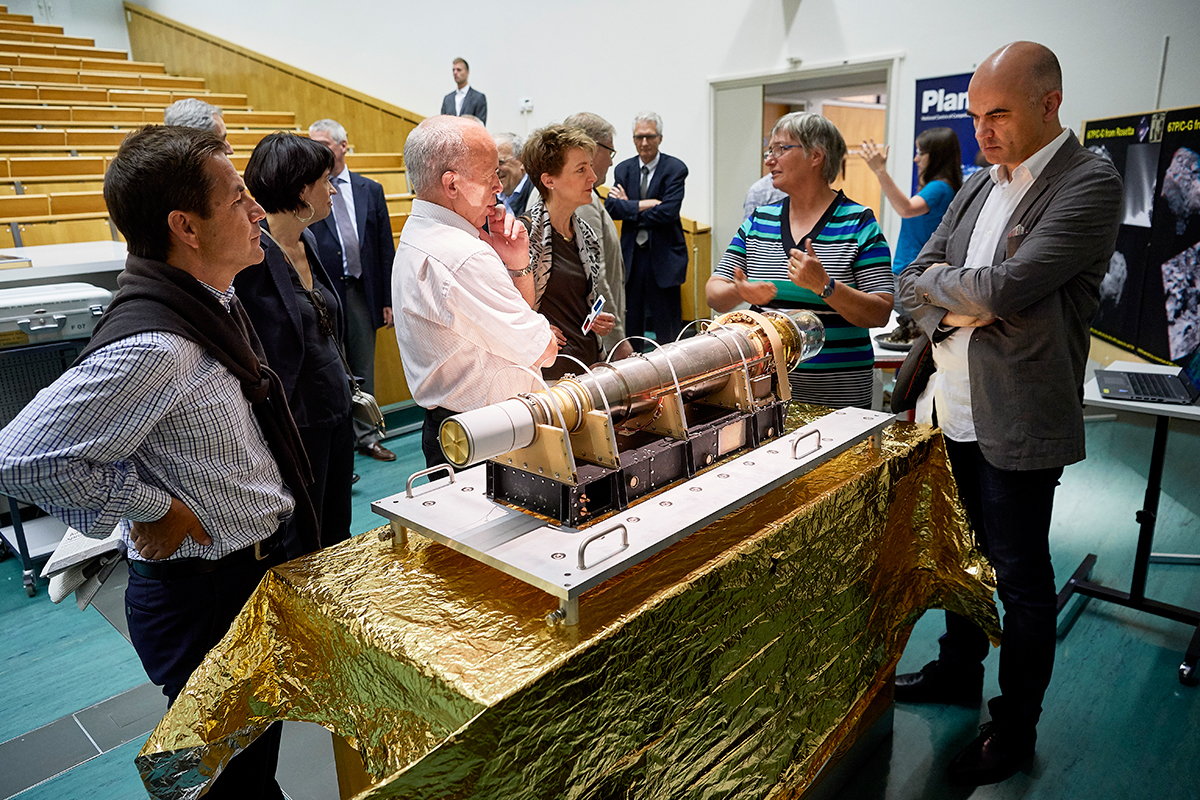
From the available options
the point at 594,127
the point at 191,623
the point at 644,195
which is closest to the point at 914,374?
the point at 191,623

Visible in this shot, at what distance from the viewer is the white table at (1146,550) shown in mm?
2129

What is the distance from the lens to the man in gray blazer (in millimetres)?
1545

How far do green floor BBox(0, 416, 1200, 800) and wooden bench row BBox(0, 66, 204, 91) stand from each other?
7.26m

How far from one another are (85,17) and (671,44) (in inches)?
348

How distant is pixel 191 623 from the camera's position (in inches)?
52.1

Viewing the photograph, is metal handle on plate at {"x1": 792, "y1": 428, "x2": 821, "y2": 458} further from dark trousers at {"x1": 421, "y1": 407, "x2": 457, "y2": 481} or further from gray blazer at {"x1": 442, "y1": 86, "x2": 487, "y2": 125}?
gray blazer at {"x1": 442, "y1": 86, "x2": 487, "y2": 125}

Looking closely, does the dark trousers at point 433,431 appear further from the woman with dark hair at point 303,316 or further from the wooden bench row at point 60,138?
the wooden bench row at point 60,138

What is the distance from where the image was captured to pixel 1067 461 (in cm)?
164

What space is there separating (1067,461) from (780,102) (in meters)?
5.69

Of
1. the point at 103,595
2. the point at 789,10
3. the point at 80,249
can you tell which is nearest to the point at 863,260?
the point at 103,595

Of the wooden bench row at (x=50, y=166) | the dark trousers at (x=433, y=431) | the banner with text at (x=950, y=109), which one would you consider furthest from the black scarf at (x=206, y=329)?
the banner with text at (x=950, y=109)

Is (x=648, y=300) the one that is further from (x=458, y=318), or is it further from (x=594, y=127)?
(x=458, y=318)

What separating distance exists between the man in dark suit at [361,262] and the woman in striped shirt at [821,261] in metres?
2.50

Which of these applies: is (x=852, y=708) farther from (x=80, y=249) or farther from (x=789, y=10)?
(x=789, y=10)
